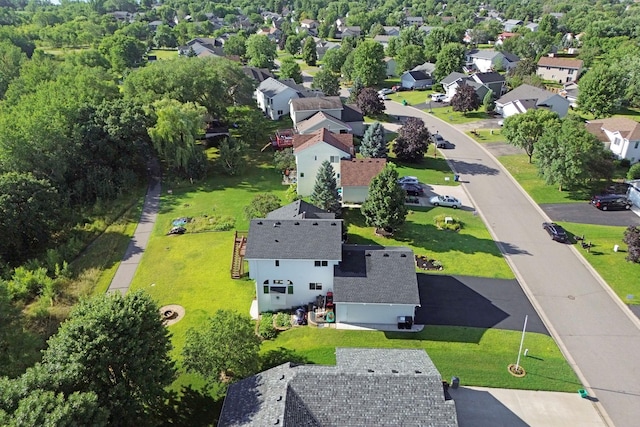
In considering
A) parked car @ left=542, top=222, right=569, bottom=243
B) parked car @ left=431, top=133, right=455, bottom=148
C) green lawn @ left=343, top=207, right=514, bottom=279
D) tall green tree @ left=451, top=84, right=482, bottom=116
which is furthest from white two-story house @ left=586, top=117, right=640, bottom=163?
green lawn @ left=343, top=207, right=514, bottom=279

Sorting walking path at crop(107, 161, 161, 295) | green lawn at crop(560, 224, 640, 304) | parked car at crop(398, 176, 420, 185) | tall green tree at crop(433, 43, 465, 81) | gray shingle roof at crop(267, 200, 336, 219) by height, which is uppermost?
→ tall green tree at crop(433, 43, 465, 81)

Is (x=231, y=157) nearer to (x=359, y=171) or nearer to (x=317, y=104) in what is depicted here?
(x=359, y=171)

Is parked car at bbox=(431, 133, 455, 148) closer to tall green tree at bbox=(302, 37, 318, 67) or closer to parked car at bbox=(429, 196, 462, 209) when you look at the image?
parked car at bbox=(429, 196, 462, 209)

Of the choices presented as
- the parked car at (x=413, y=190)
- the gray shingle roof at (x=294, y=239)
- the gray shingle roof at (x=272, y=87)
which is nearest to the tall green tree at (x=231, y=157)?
the parked car at (x=413, y=190)

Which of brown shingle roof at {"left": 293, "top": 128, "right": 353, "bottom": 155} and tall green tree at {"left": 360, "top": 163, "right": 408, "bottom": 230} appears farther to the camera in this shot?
brown shingle roof at {"left": 293, "top": 128, "right": 353, "bottom": 155}

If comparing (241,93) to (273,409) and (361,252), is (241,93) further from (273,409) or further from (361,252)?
(273,409)

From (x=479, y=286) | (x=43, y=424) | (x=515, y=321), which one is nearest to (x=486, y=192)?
(x=479, y=286)

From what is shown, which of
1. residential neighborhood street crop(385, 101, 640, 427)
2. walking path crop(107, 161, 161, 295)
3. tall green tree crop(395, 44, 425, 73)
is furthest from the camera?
tall green tree crop(395, 44, 425, 73)
